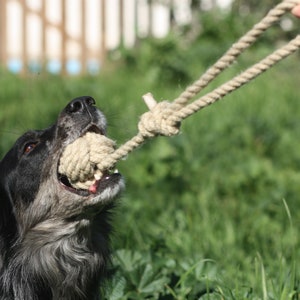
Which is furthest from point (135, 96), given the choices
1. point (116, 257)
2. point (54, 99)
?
point (116, 257)

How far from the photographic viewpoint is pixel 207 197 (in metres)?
5.65

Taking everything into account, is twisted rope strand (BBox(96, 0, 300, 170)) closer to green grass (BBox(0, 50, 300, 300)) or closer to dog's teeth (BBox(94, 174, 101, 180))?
dog's teeth (BBox(94, 174, 101, 180))

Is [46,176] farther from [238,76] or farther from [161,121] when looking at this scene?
[238,76]

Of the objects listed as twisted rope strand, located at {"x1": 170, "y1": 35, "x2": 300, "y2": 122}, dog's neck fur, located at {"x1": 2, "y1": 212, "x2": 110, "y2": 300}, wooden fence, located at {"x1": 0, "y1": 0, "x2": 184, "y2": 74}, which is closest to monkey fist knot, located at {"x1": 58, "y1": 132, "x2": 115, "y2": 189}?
dog's neck fur, located at {"x1": 2, "y1": 212, "x2": 110, "y2": 300}

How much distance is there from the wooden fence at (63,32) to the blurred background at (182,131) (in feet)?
0.05

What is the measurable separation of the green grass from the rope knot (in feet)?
1.86

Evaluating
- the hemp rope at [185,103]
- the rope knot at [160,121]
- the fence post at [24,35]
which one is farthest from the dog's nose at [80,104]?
the fence post at [24,35]

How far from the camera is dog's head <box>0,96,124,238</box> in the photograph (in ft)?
11.0

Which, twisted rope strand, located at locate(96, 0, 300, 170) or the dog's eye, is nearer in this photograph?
twisted rope strand, located at locate(96, 0, 300, 170)

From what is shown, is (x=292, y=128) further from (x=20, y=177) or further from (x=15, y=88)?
(x=20, y=177)

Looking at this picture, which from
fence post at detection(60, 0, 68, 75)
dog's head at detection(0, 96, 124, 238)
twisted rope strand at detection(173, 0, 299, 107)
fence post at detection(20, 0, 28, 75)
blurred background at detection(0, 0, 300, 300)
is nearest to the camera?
twisted rope strand at detection(173, 0, 299, 107)

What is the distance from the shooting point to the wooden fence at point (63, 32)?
1090 cm

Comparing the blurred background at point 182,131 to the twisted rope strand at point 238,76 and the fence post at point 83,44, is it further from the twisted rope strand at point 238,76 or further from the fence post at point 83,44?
the twisted rope strand at point 238,76

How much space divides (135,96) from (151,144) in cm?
169
